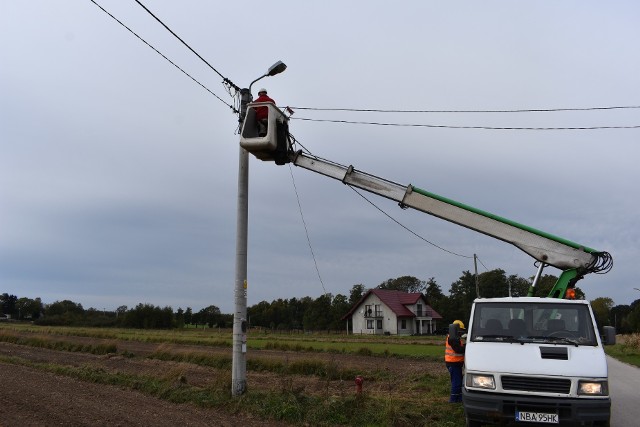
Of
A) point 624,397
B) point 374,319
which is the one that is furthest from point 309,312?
point 624,397

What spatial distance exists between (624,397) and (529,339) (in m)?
7.06

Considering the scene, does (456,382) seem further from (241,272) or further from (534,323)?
(241,272)

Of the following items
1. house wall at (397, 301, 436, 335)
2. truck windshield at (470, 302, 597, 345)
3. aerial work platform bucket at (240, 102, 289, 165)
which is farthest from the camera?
house wall at (397, 301, 436, 335)

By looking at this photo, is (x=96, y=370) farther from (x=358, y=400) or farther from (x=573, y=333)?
(x=573, y=333)

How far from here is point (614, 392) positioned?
14141 mm

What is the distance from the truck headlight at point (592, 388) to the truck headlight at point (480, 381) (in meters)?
1.15

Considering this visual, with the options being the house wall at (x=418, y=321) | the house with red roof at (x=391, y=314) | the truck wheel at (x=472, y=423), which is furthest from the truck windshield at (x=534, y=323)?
the house wall at (x=418, y=321)

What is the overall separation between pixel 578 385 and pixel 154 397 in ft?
29.8

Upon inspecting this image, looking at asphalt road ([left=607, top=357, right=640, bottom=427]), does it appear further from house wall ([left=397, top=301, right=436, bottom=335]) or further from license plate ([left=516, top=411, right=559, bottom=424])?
house wall ([left=397, top=301, right=436, bottom=335])

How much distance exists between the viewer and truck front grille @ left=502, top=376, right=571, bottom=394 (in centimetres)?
739

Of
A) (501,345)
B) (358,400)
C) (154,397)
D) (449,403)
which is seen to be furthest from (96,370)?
(501,345)

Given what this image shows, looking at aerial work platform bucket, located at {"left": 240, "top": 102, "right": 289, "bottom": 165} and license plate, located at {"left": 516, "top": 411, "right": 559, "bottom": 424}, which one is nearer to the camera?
license plate, located at {"left": 516, "top": 411, "right": 559, "bottom": 424}

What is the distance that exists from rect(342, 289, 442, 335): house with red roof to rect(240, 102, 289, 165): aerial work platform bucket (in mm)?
64353

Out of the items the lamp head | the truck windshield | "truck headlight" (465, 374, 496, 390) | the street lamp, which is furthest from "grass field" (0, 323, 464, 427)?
the lamp head
